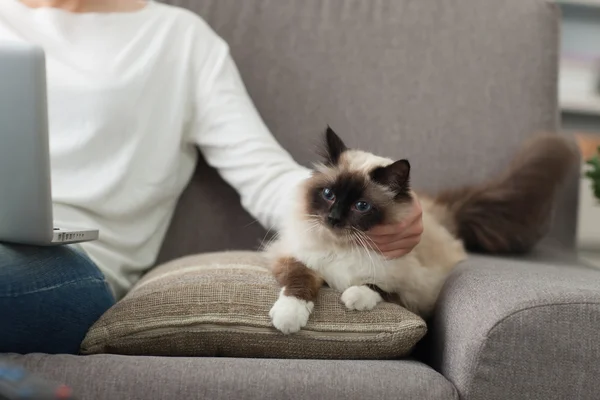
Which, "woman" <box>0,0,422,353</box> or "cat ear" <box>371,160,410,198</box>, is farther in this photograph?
"woman" <box>0,0,422,353</box>

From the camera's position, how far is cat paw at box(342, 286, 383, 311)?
3.77ft

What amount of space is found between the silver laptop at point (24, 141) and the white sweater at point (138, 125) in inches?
16.8

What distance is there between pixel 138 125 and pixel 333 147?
511 mm

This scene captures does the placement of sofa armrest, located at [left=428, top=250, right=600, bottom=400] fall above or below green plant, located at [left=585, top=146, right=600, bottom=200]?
above

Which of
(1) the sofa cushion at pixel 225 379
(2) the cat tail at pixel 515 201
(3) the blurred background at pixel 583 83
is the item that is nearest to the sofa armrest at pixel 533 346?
(1) the sofa cushion at pixel 225 379

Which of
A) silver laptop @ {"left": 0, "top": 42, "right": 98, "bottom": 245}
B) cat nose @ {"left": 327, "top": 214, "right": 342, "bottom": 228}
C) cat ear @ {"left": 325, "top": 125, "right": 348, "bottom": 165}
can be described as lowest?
cat nose @ {"left": 327, "top": 214, "right": 342, "bottom": 228}

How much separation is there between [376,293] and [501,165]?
2.46 ft

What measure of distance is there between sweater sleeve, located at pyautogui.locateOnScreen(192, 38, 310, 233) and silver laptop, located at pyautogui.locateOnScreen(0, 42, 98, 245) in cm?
64

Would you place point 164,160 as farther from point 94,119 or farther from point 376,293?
point 376,293

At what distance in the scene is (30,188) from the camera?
918mm

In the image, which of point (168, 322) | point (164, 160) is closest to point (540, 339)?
point (168, 322)

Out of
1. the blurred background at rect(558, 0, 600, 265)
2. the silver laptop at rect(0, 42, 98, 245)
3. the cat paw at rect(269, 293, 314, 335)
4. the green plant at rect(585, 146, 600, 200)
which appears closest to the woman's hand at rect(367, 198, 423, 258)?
the cat paw at rect(269, 293, 314, 335)

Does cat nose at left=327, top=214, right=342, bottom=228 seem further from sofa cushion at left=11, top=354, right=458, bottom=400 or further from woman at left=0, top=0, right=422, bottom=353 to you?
sofa cushion at left=11, top=354, right=458, bottom=400

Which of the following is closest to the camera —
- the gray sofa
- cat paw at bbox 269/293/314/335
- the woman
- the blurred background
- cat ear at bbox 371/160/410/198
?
cat paw at bbox 269/293/314/335
